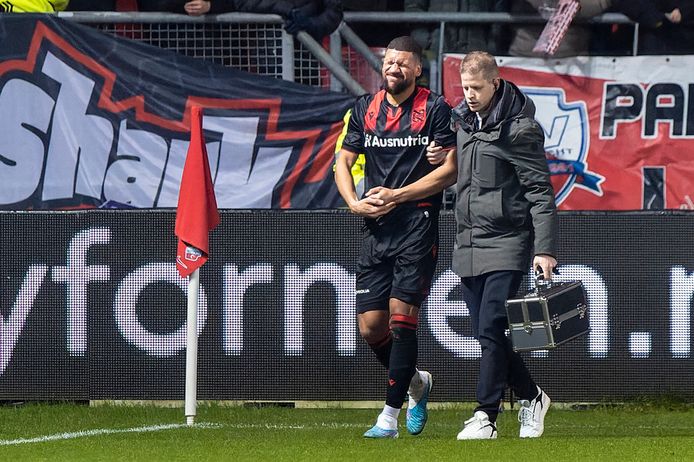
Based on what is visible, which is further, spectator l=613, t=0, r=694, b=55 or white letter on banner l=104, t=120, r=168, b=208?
spectator l=613, t=0, r=694, b=55

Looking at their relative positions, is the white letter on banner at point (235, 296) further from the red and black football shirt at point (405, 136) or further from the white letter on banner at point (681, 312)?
the white letter on banner at point (681, 312)

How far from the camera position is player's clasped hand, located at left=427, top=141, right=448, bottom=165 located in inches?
330

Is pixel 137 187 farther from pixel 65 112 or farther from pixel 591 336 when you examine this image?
pixel 591 336

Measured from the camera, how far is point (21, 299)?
10883mm

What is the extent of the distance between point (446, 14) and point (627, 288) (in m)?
3.50

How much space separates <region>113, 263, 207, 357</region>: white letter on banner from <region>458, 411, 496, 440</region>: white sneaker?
3.17 m

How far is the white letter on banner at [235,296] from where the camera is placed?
10.7m

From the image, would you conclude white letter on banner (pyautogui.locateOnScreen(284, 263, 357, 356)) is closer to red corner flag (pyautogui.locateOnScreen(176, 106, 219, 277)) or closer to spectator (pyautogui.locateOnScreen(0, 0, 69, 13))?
red corner flag (pyautogui.locateOnScreen(176, 106, 219, 277))

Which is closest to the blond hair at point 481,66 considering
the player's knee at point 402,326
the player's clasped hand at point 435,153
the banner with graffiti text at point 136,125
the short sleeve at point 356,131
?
the player's clasped hand at point 435,153

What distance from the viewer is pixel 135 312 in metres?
10.8

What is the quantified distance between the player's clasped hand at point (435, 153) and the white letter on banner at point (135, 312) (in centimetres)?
293

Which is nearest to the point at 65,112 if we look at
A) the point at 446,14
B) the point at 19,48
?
the point at 19,48

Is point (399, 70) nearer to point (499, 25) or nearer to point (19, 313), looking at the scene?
point (19, 313)

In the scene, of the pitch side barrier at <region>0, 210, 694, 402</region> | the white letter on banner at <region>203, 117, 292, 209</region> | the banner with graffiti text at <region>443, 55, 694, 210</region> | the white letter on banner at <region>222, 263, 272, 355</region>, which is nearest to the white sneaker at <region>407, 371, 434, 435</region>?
the pitch side barrier at <region>0, 210, 694, 402</region>
